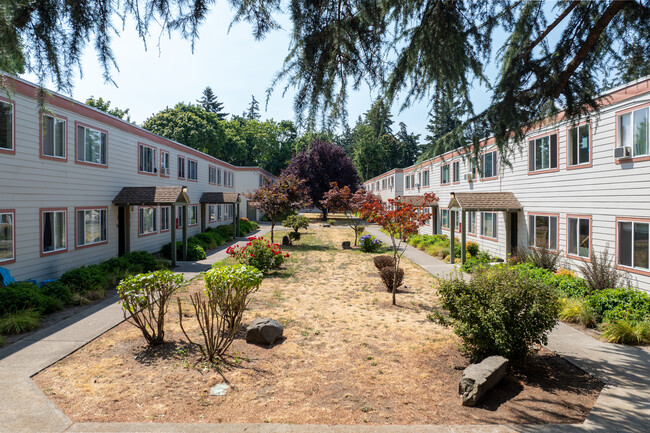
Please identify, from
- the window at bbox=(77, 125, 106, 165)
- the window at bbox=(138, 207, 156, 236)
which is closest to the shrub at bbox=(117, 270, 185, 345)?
the window at bbox=(77, 125, 106, 165)

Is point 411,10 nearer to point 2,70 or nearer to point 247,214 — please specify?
point 2,70

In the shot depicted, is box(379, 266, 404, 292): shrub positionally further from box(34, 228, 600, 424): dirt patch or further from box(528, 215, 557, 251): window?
box(528, 215, 557, 251): window

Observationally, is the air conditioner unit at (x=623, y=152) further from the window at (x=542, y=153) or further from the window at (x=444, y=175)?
the window at (x=444, y=175)

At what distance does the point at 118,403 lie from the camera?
5.16m

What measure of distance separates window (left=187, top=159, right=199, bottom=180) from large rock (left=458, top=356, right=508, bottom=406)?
22604mm

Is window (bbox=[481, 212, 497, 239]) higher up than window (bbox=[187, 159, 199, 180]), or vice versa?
window (bbox=[187, 159, 199, 180])

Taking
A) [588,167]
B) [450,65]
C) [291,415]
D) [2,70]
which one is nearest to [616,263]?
[588,167]

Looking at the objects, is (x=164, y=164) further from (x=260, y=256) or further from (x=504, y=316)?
(x=504, y=316)

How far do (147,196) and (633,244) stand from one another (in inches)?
674

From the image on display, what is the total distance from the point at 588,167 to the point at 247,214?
37340 mm

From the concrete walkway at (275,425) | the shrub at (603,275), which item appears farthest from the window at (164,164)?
the shrub at (603,275)

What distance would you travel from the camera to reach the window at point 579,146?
39.3 ft

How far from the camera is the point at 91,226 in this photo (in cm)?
1439

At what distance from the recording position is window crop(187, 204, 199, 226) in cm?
2481
